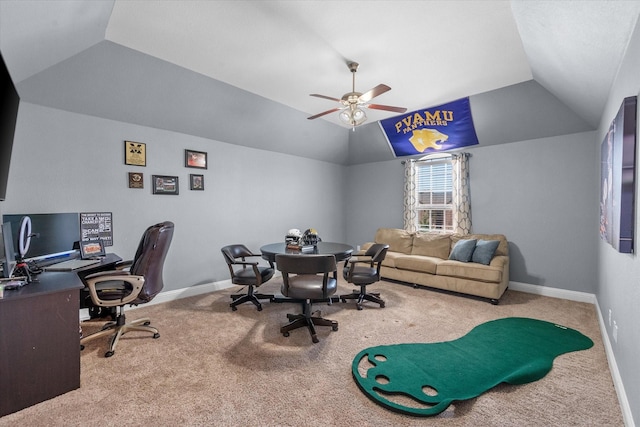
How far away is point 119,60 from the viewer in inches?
116

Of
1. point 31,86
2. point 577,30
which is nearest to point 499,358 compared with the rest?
point 577,30

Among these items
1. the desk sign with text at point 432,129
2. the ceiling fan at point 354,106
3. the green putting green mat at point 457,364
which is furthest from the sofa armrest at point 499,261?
the ceiling fan at point 354,106

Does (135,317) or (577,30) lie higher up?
(577,30)

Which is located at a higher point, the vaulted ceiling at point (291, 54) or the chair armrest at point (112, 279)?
the vaulted ceiling at point (291, 54)

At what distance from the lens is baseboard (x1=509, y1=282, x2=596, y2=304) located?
3932 mm

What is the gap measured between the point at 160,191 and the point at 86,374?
235cm

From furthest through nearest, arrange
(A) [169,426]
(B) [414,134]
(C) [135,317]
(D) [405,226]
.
Result: (D) [405,226] < (B) [414,134] < (C) [135,317] < (A) [169,426]

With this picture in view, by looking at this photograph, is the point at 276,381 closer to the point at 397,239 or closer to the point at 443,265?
the point at 443,265

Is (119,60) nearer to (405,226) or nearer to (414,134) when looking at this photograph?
(414,134)

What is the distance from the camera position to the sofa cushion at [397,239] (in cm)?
538

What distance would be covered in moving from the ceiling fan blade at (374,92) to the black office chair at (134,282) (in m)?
2.37

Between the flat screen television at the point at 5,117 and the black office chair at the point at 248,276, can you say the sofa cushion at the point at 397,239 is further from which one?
the flat screen television at the point at 5,117

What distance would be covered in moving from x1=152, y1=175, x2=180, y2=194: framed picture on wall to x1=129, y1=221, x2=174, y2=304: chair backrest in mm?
1396

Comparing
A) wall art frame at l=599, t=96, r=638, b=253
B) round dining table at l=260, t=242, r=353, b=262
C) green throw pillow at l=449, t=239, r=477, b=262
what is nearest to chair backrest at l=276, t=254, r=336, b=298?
round dining table at l=260, t=242, r=353, b=262
